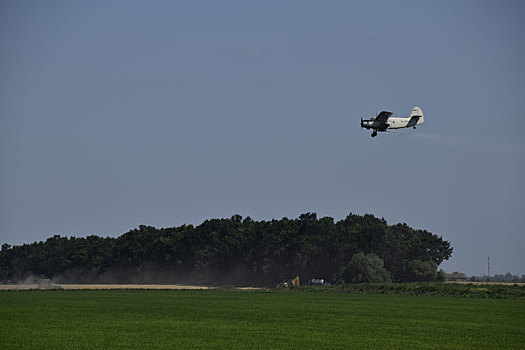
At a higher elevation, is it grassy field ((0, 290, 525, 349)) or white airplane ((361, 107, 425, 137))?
white airplane ((361, 107, 425, 137))

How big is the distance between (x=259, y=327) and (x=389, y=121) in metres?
43.2

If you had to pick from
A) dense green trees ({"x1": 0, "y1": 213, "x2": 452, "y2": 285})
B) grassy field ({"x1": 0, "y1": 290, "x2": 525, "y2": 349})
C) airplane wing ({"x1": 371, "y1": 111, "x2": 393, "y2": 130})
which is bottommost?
grassy field ({"x1": 0, "y1": 290, "x2": 525, "y2": 349})

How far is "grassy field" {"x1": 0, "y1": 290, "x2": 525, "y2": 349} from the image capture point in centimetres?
4081

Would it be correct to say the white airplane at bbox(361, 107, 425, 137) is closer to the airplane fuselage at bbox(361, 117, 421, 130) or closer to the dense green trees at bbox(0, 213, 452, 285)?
the airplane fuselage at bbox(361, 117, 421, 130)

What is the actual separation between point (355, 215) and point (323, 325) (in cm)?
12780

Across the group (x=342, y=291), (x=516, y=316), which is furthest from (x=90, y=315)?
(x=342, y=291)

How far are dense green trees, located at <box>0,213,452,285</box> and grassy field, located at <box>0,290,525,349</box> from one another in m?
82.8

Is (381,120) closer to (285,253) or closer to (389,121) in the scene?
(389,121)

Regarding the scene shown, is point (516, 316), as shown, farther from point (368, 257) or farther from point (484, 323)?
point (368, 257)

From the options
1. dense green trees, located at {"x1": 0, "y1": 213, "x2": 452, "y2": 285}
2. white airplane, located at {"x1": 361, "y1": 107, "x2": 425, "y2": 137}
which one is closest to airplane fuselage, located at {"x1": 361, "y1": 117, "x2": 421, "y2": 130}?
white airplane, located at {"x1": 361, "y1": 107, "x2": 425, "y2": 137}

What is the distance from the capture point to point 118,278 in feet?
650

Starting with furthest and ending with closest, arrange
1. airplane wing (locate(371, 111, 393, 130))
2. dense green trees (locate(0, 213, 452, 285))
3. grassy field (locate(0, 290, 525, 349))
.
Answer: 1. dense green trees (locate(0, 213, 452, 285))
2. airplane wing (locate(371, 111, 393, 130))
3. grassy field (locate(0, 290, 525, 349))

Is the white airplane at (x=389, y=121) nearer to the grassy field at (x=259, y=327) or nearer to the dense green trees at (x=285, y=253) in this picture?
the grassy field at (x=259, y=327)

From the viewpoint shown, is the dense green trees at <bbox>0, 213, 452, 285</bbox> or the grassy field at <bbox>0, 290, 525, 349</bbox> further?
the dense green trees at <bbox>0, 213, 452, 285</bbox>
